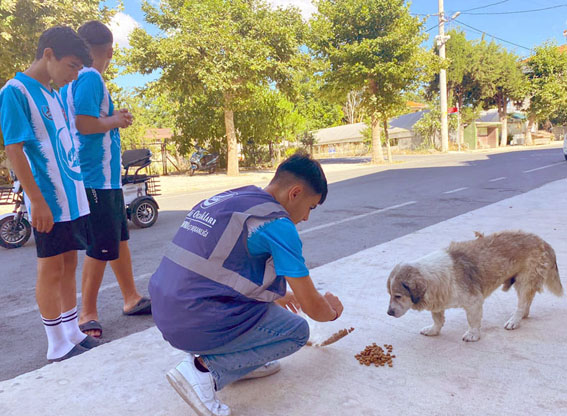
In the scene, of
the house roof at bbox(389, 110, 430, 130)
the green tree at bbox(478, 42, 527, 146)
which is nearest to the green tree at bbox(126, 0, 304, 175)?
the green tree at bbox(478, 42, 527, 146)

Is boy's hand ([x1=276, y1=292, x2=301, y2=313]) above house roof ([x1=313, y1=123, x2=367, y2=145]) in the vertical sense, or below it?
below

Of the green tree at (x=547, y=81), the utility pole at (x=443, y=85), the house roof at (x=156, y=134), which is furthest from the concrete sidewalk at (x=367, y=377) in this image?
the green tree at (x=547, y=81)

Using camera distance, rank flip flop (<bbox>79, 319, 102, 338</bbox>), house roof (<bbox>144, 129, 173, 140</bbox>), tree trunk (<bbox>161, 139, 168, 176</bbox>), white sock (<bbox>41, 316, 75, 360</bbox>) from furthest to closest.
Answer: house roof (<bbox>144, 129, 173, 140</bbox>), tree trunk (<bbox>161, 139, 168, 176</bbox>), flip flop (<bbox>79, 319, 102, 338</bbox>), white sock (<bbox>41, 316, 75, 360</bbox>)

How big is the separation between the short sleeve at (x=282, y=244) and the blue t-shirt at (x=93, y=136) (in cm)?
194

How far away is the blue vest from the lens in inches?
A: 77.9

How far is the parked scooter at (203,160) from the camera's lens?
24875 millimetres

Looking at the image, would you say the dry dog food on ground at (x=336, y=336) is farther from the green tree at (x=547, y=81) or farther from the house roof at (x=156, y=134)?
the green tree at (x=547, y=81)

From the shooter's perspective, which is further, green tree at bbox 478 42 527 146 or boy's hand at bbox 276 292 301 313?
green tree at bbox 478 42 527 146

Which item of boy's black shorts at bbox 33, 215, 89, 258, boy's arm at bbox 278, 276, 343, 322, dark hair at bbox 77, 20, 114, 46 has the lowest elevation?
boy's arm at bbox 278, 276, 343, 322

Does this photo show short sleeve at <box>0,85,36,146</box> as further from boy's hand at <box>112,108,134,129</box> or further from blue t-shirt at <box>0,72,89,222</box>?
boy's hand at <box>112,108,134,129</box>

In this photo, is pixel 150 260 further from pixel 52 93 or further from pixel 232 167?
pixel 232 167

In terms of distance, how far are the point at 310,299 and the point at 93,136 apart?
7.64 ft

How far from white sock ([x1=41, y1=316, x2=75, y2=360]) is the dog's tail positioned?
3.41 meters

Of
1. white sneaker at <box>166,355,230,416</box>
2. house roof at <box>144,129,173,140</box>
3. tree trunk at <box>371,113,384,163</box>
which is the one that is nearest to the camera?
white sneaker at <box>166,355,230,416</box>
